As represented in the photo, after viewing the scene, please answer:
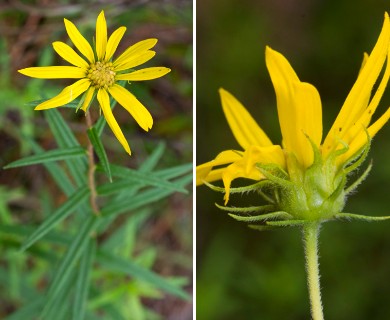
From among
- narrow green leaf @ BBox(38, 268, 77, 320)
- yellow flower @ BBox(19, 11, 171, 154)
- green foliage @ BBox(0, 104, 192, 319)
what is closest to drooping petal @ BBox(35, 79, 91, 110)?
yellow flower @ BBox(19, 11, 171, 154)

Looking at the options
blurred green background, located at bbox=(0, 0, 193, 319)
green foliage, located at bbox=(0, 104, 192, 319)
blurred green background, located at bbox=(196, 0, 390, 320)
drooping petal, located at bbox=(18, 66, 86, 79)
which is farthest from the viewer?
blurred green background, located at bbox=(196, 0, 390, 320)

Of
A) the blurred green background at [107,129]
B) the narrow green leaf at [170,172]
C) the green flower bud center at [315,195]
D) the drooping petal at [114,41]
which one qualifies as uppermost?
the blurred green background at [107,129]

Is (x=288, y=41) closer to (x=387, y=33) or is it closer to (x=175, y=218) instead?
(x=175, y=218)

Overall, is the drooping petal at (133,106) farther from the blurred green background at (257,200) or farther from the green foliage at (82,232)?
the blurred green background at (257,200)

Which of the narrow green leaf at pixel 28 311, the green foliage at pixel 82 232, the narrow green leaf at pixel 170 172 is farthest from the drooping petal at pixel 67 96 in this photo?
the narrow green leaf at pixel 28 311

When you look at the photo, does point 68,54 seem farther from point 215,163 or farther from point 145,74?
point 215,163

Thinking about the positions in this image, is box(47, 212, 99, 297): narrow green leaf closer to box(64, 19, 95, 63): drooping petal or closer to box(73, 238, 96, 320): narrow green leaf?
box(73, 238, 96, 320): narrow green leaf

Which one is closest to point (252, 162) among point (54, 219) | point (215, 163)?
point (215, 163)
